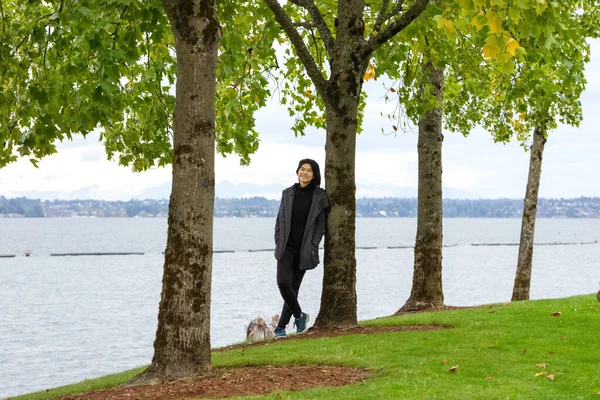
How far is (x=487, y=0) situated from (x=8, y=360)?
27.1 metres

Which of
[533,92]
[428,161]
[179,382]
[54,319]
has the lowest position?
[54,319]

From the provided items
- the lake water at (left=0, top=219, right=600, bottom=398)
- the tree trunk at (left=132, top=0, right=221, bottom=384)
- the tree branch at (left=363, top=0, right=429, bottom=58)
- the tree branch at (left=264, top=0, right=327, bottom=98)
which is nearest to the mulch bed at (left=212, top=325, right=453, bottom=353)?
the tree trunk at (left=132, top=0, right=221, bottom=384)

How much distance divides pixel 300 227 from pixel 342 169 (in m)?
1.20

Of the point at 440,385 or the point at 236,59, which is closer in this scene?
the point at 440,385

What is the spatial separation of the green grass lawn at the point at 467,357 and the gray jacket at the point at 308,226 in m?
1.37

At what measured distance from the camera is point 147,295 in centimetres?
5591

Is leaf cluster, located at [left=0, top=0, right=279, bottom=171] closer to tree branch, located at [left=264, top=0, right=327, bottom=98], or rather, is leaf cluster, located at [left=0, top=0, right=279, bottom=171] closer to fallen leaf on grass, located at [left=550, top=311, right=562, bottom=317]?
tree branch, located at [left=264, top=0, right=327, bottom=98]

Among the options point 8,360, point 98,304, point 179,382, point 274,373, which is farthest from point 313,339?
point 98,304

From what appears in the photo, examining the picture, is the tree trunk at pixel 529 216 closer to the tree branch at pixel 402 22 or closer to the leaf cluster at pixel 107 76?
the leaf cluster at pixel 107 76

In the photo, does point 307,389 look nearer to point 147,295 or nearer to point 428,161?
point 428,161

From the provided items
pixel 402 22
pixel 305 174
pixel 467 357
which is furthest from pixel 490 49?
pixel 305 174

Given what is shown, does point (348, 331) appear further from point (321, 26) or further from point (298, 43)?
point (321, 26)

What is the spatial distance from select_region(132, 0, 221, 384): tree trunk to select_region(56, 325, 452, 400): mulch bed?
0.33 m

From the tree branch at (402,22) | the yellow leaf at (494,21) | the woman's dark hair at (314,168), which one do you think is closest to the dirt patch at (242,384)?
the woman's dark hair at (314,168)
